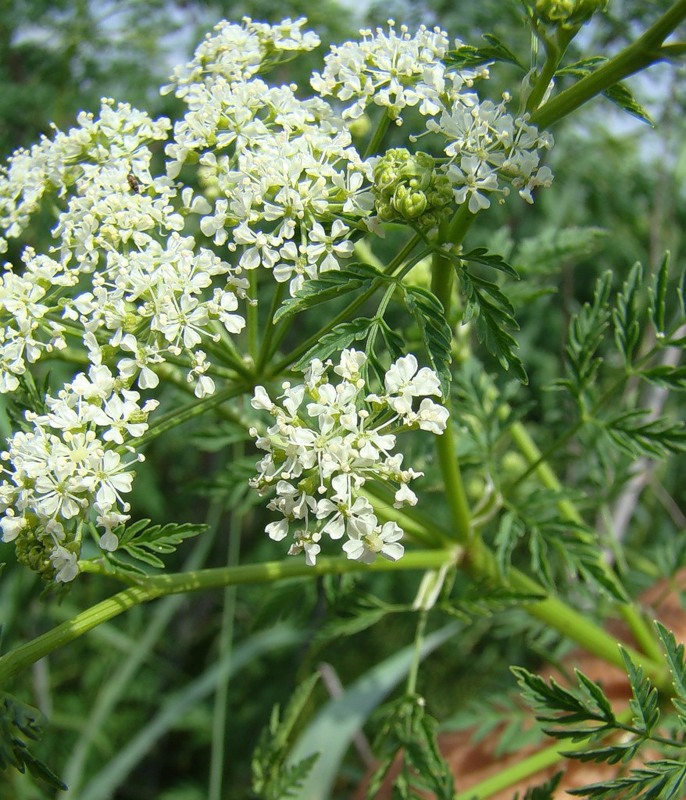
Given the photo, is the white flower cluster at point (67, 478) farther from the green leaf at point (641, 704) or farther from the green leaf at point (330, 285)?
the green leaf at point (641, 704)

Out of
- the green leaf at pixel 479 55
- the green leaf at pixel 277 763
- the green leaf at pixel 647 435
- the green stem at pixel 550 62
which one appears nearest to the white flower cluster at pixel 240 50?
the green leaf at pixel 479 55

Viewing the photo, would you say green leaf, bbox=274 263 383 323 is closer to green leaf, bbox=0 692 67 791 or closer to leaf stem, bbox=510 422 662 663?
green leaf, bbox=0 692 67 791

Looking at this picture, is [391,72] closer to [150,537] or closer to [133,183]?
[133,183]

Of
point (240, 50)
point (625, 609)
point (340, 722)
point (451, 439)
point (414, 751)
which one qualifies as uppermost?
point (240, 50)

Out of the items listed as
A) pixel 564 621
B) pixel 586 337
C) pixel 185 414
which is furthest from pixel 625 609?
pixel 185 414

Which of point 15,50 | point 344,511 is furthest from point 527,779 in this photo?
point 15,50

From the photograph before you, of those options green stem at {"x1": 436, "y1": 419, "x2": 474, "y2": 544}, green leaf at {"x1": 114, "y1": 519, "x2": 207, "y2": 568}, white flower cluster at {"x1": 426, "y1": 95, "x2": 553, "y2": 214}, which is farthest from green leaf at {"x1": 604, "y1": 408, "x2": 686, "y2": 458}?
green leaf at {"x1": 114, "y1": 519, "x2": 207, "y2": 568}
